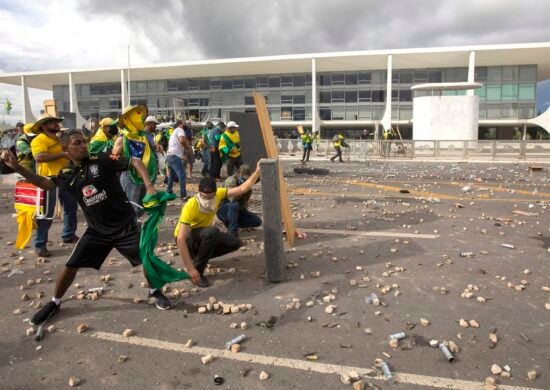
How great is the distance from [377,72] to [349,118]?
636 centimetres

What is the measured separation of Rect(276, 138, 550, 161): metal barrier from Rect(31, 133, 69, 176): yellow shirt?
2078 cm

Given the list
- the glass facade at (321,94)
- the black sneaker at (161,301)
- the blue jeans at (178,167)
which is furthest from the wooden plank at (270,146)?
the glass facade at (321,94)

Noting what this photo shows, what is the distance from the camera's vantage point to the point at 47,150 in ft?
17.9

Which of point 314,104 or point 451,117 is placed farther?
point 314,104

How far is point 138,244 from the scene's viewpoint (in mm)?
3912

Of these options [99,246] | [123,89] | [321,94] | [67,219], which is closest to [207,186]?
[99,246]

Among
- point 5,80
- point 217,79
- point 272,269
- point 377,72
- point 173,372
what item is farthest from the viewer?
point 5,80

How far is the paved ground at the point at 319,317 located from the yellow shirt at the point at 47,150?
117cm

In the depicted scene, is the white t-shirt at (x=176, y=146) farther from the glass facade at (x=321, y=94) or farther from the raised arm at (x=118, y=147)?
the glass facade at (x=321, y=94)

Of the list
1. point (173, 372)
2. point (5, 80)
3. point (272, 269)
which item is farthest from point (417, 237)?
point (5, 80)

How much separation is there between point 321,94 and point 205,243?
49.1 m

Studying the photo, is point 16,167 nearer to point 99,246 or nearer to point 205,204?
point 99,246

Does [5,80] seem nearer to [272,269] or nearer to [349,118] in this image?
[349,118]

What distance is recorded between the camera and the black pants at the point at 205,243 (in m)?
4.56
